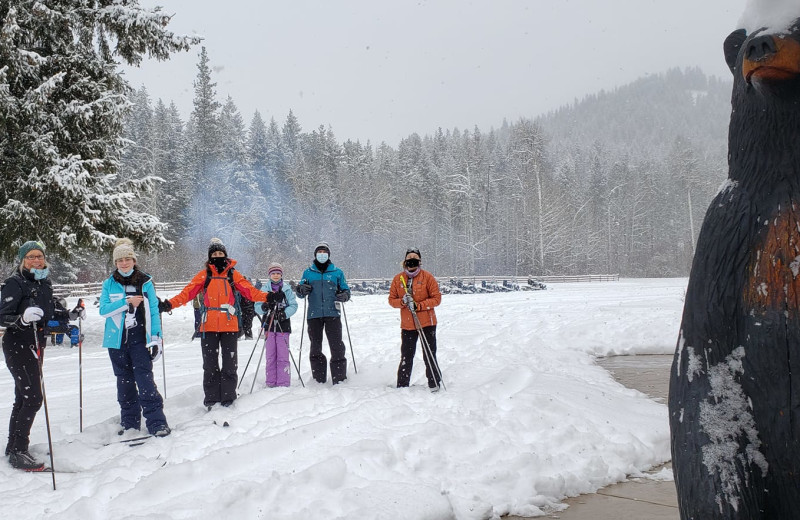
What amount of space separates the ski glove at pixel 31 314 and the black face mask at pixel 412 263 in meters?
3.99

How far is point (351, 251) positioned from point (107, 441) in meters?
45.1

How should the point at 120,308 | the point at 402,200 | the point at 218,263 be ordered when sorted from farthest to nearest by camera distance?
the point at 402,200, the point at 218,263, the point at 120,308

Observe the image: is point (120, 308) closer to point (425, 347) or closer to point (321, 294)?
point (321, 294)

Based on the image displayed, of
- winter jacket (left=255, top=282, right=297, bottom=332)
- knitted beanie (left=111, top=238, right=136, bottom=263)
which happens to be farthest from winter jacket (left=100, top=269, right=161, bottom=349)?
winter jacket (left=255, top=282, right=297, bottom=332)

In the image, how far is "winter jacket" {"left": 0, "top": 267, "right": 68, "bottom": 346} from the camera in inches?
184

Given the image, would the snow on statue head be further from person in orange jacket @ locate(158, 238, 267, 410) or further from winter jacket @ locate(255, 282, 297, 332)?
winter jacket @ locate(255, 282, 297, 332)

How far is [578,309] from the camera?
16.9m

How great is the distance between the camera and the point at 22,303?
4.82 meters

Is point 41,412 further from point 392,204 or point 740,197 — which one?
point 392,204

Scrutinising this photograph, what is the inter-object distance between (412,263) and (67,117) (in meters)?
7.94

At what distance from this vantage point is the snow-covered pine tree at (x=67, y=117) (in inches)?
402

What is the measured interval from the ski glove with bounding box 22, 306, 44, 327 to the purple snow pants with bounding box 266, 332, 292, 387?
2.94 meters

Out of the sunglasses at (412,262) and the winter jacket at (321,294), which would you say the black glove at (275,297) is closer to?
the winter jacket at (321,294)

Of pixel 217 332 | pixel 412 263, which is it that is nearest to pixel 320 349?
pixel 217 332
